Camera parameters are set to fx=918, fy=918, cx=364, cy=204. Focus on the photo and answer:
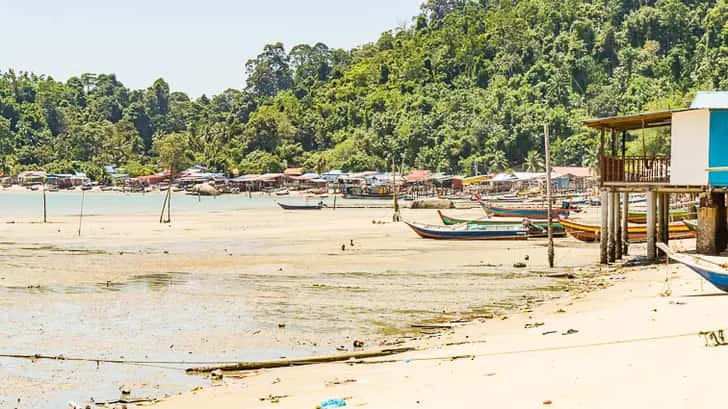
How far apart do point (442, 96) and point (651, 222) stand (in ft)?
320

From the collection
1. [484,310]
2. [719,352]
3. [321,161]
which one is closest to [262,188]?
[321,161]

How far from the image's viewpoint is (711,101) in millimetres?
23125

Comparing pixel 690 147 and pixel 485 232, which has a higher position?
pixel 690 147

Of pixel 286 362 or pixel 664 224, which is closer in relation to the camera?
pixel 286 362

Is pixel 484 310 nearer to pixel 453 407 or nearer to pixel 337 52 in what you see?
pixel 453 407

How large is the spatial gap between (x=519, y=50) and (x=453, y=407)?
116m

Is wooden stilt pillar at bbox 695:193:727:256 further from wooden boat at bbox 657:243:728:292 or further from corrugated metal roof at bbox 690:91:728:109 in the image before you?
wooden boat at bbox 657:243:728:292

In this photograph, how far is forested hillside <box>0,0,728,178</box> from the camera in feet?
336

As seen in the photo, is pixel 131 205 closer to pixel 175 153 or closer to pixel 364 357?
pixel 175 153

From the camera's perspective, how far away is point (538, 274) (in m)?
25.0

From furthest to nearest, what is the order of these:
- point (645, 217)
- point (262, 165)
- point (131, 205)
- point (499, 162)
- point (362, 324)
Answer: point (262, 165) < point (499, 162) < point (131, 205) < point (645, 217) < point (362, 324)

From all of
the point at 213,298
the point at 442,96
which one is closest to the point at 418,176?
the point at 442,96

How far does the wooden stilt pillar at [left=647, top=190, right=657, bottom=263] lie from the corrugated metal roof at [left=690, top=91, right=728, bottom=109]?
2.64m

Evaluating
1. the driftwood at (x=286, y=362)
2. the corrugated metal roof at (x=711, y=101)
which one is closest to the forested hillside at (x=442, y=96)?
the corrugated metal roof at (x=711, y=101)
